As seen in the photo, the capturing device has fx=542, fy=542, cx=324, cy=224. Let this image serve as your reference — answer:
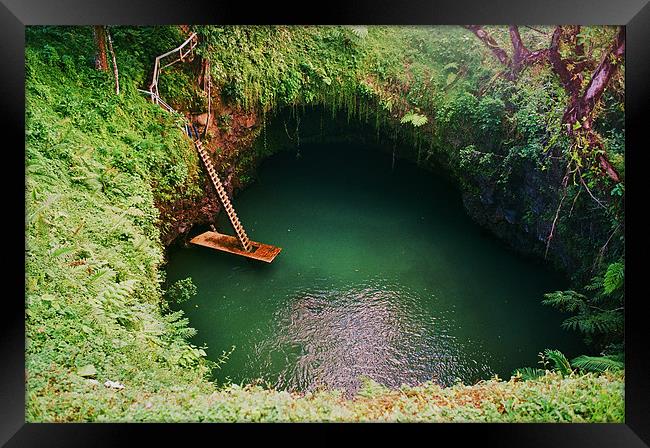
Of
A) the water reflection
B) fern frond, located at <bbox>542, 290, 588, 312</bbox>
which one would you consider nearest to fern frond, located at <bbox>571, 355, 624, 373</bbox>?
fern frond, located at <bbox>542, 290, 588, 312</bbox>

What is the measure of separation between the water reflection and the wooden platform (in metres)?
0.65

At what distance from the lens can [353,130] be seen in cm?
814

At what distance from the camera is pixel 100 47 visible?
5910 mm

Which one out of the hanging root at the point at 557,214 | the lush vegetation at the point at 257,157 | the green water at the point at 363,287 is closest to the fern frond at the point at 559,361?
the lush vegetation at the point at 257,157

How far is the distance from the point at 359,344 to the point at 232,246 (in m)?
2.01

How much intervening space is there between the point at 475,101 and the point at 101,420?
223 inches

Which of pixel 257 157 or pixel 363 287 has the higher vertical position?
pixel 257 157

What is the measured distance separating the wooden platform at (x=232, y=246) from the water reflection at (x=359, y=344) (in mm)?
649

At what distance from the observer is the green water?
213 inches

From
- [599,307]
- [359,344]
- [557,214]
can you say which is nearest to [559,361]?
[599,307]

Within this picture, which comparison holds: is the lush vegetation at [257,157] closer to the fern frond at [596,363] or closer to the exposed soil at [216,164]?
the fern frond at [596,363]

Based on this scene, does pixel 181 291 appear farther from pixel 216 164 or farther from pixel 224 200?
pixel 216 164
